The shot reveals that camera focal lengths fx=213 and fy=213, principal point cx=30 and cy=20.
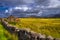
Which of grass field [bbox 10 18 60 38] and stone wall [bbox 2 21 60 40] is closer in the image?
stone wall [bbox 2 21 60 40]

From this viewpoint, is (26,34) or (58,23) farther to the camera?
(58,23)

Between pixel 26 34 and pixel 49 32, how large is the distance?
2.61 feet

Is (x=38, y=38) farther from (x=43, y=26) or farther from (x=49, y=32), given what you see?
(x=43, y=26)

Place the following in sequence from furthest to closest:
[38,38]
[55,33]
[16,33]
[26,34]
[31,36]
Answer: [16,33]
[55,33]
[26,34]
[31,36]
[38,38]

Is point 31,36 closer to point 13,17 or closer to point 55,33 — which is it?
point 55,33

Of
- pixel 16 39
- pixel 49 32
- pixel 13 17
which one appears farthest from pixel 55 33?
pixel 13 17

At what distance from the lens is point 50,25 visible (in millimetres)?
5574

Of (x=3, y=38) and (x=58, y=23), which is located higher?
(x=58, y=23)

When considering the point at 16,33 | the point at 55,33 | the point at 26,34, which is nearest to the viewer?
the point at 26,34

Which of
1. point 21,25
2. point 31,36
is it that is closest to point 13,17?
point 21,25

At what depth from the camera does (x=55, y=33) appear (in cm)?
507

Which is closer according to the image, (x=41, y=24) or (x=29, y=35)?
(x=29, y=35)

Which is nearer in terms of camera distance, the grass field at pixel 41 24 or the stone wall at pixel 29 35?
the stone wall at pixel 29 35

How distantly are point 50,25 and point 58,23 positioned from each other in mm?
214
